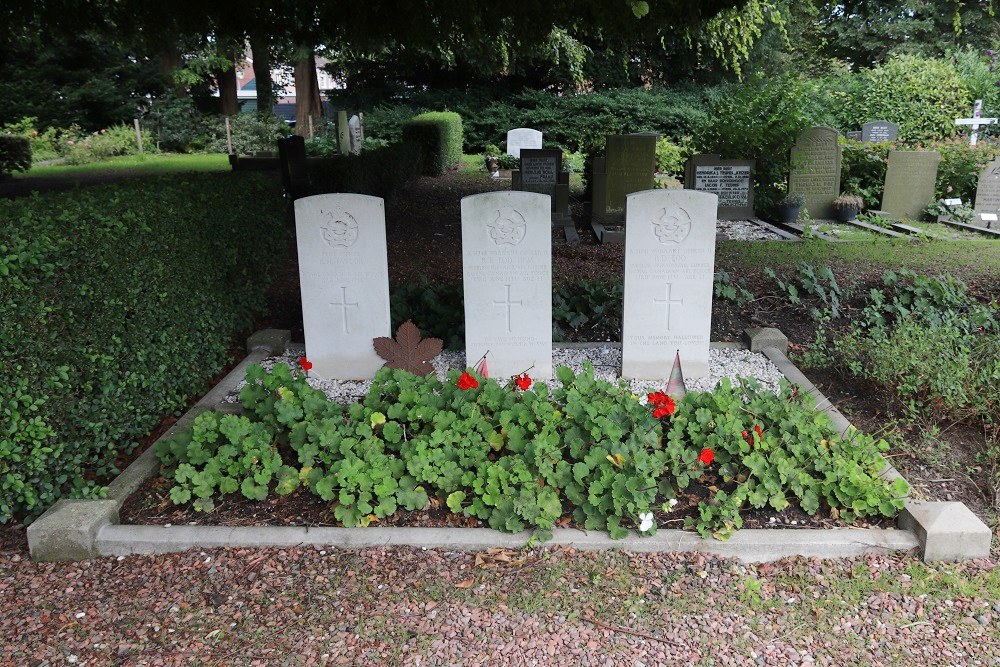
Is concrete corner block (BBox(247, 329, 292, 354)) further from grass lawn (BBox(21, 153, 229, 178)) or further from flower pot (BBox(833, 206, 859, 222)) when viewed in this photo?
grass lawn (BBox(21, 153, 229, 178))

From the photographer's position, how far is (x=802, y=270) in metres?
6.95

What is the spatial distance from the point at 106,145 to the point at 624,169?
1761 centimetres

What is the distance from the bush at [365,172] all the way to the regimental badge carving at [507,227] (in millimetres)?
6114

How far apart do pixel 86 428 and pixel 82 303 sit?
647 mm

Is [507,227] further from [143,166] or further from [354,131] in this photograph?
[143,166]

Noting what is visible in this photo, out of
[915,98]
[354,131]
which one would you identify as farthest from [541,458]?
[915,98]

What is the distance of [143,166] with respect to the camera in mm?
20141

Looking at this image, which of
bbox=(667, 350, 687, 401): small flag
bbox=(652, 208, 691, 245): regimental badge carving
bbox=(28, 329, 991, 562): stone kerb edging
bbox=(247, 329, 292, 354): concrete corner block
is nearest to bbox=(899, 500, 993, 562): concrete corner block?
bbox=(28, 329, 991, 562): stone kerb edging

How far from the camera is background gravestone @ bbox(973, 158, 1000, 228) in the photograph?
11.9 meters

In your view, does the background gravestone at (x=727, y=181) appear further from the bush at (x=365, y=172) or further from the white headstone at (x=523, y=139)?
the white headstone at (x=523, y=139)

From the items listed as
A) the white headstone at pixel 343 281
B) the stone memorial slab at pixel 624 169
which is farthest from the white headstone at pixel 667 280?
the stone memorial slab at pixel 624 169

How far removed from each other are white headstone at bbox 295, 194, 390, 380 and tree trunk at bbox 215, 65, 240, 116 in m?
25.0

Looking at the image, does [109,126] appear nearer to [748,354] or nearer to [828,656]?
[748,354]

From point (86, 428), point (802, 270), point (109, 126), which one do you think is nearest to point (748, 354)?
point (802, 270)
